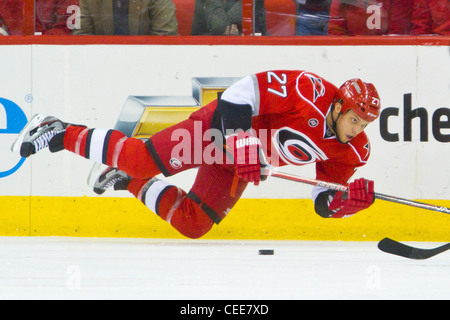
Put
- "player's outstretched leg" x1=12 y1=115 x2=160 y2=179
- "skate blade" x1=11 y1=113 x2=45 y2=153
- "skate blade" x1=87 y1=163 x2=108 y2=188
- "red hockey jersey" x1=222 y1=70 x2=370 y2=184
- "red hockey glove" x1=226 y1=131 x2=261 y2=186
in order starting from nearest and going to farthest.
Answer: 1. "red hockey glove" x1=226 y1=131 x2=261 y2=186
2. "red hockey jersey" x1=222 y1=70 x2=370 y2=184
3. "player's outstretched leg" x1=12 y1=115 x2=160 y2=179
4. "skate blade" x1=11 y1=113 x2=45 y2=153
5. "skate blade" x1=87 y1=163 x2=108 y2=188

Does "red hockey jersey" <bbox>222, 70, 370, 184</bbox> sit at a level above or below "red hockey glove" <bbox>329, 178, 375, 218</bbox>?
above

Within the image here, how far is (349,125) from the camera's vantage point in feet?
10.4

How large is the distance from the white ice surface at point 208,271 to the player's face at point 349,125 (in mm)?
628

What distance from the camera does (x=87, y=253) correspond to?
11.6ft

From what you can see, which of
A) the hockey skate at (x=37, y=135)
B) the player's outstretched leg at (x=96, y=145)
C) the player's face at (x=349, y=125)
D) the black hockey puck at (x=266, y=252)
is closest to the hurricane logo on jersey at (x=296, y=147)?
the player's face at (x=349, y=125)

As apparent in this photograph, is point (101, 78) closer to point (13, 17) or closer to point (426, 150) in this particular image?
point (13, 17)

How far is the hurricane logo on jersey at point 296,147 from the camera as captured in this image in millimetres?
3336

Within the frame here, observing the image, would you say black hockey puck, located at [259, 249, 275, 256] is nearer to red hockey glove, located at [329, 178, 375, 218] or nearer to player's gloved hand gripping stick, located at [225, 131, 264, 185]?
red hockey glove, located at [329, 178, 375, 218]

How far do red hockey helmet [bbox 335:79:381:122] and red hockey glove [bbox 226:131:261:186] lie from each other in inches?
19.3

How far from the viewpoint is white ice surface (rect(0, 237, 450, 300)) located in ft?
7.81

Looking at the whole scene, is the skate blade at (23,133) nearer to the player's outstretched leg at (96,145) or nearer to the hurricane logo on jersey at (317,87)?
the player's outstretched leg at (96,145)

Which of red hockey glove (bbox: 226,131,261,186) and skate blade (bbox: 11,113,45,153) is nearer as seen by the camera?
red hockey glove (bbox: 226,131,261,186)

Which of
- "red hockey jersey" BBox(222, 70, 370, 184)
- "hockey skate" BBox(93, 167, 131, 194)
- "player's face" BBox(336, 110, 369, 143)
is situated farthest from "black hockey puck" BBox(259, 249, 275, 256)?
"hockey skate" BBox(93, 167, 131, 194)
